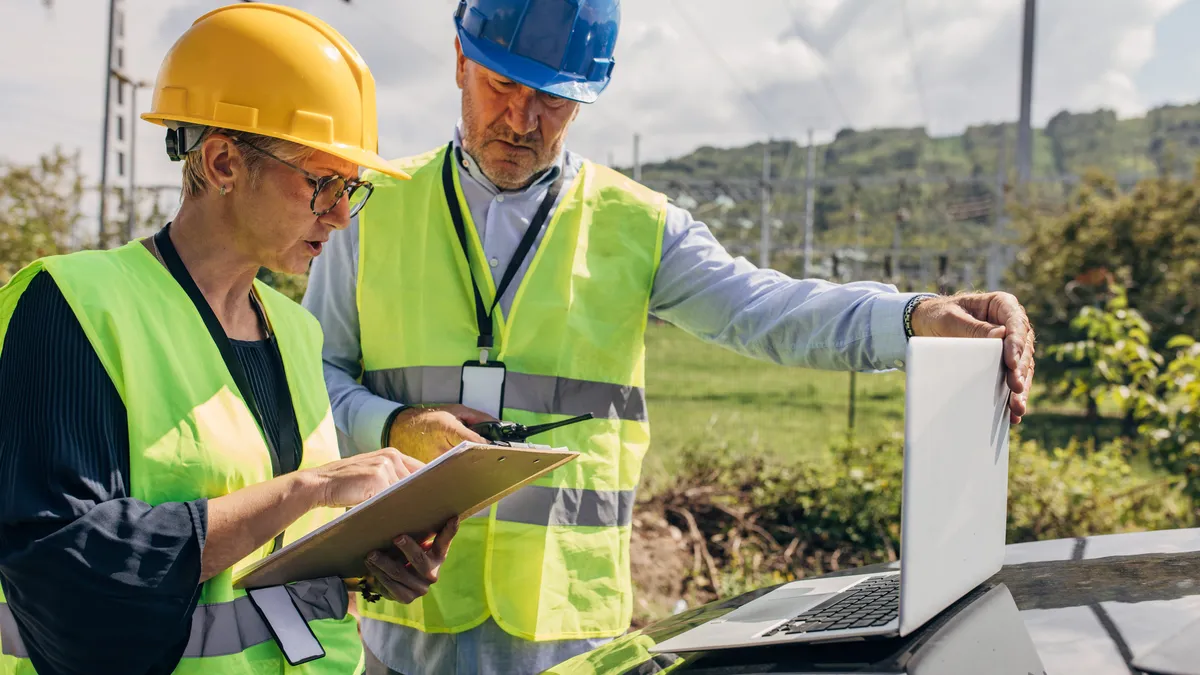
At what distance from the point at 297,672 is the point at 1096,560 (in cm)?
A: 140

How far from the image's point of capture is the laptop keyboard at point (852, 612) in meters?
1.39

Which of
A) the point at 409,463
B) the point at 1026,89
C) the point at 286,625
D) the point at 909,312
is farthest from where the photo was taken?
the point at 1026,89

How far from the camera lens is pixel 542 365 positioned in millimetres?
2326

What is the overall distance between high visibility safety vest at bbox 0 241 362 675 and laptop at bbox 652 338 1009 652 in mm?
652

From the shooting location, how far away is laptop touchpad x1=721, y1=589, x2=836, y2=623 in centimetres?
165

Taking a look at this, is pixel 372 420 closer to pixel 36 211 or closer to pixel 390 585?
pixel 390 585

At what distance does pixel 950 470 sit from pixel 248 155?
121cm

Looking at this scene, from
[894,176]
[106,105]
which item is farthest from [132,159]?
[894,176]

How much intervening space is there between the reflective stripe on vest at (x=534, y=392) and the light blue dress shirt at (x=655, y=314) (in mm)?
85

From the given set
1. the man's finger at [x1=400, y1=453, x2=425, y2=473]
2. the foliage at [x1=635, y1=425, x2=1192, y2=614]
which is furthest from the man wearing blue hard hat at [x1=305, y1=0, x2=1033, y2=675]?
the foliage at [x1=635, y1=425, x2=1192, y2=614]

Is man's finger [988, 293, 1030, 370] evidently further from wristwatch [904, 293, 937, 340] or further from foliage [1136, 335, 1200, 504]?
foliage [1136, 335, 1200, 504]

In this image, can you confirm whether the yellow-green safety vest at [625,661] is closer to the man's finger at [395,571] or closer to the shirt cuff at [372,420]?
the man's finger at [395,571]

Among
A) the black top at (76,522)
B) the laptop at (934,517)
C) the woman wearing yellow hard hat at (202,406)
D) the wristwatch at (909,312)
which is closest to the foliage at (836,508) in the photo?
the wristwatch at (909,312)

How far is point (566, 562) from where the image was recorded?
7.52 feet
